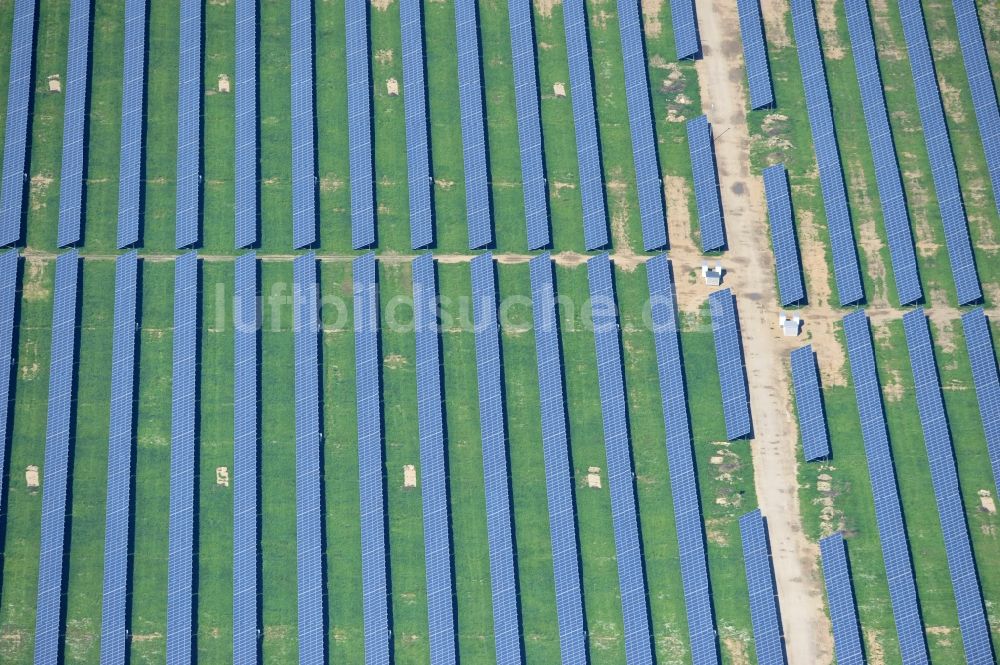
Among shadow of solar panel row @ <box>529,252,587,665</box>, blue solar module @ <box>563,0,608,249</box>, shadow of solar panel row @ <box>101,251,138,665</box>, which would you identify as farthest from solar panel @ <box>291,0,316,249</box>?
blue solar module @ <box>563,0,608,249</box>

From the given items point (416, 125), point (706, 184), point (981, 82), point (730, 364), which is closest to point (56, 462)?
point (416, 125)

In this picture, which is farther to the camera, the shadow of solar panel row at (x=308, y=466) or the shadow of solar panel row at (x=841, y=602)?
the shadow of solar panel row at (x=841, y=602)

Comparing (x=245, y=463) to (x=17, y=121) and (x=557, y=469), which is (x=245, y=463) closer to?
(x=557, y=469)

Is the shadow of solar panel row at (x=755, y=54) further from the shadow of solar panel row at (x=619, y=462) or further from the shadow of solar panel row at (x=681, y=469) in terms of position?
the shadow of solar panel row at (x=619, y=462)

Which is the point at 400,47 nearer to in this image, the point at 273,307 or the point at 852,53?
the point at 273,307

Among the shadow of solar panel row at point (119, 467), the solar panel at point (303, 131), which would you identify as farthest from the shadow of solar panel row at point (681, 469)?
the shadow of solar panel row at point (119, 467)

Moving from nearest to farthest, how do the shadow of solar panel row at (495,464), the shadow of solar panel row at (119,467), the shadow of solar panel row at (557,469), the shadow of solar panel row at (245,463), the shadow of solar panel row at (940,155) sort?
the shadow of solar panel row at (119,467)
the shadow of solar panel row at (245,463)
the shadow of solar panel row at (495,464)
the shadow of solar panel row at (557,469)
the shadow of solar panel row at (940,155)

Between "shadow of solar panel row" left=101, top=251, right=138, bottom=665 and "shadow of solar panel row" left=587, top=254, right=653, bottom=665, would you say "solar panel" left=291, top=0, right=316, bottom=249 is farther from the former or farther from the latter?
"shadow of solar panel row" left=587, top=254, right=653, bottom=665
